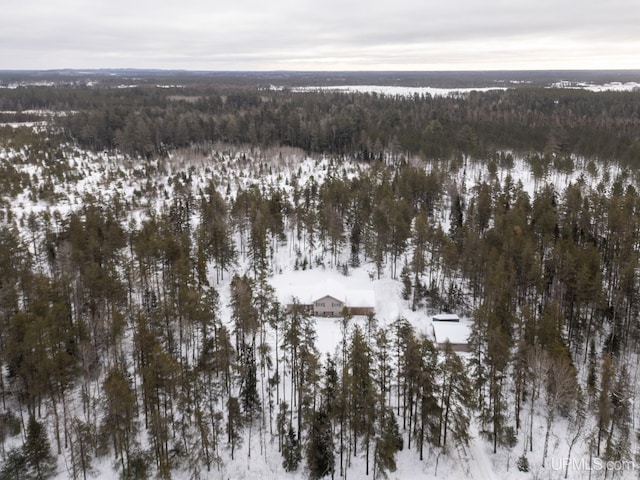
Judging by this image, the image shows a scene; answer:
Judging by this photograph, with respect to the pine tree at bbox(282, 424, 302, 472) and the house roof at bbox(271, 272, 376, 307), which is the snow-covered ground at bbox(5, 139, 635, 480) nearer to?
the house roof at bbox(271, 272, 376, 307)

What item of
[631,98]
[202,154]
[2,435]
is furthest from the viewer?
[631,98]

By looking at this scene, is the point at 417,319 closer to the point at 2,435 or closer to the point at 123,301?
the point at 123,301

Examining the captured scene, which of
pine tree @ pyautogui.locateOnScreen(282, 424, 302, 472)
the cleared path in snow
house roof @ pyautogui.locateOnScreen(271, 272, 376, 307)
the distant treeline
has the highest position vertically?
the distant treeline

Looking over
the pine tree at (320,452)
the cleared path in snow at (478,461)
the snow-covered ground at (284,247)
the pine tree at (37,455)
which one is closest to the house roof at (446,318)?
the snow-covered ground at (284,247)

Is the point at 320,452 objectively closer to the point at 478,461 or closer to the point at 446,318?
the point at 478,461

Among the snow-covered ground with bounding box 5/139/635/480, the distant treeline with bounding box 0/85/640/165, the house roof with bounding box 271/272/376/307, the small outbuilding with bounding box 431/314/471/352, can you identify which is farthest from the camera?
the distant treeline with bounding box 0/85/640/165

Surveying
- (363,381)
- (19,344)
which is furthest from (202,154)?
(363,381)

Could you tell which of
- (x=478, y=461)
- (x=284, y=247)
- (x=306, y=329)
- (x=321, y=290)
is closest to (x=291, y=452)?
(x=306, y=329)

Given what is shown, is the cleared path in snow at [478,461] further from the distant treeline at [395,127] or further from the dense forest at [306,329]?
the distant treeline at [395,127]

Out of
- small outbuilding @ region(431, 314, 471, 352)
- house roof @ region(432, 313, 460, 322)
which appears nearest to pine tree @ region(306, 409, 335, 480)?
small outbuilding @ region(431, 314, 471, 352)
